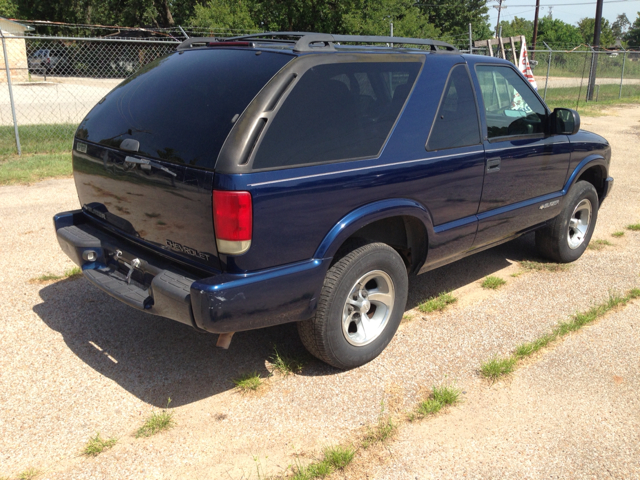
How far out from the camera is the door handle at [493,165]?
4.06 metres

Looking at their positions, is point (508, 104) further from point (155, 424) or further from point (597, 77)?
point (597, 77)

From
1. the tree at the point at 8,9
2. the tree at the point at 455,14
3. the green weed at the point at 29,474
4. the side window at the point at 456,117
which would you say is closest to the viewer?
the green weed at the point at 29,474

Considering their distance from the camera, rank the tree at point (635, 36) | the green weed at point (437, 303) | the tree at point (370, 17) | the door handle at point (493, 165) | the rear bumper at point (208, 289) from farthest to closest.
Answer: the tree at point (635, 36) < the tree at point (370, 17) < the green weed at point (437, 303) < the door handle at point (493, 165) < the rear bumper at point (208, 289)

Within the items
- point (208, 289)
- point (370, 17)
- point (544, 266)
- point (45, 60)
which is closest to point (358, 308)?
point (208, 289)

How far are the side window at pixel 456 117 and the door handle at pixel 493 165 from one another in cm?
18

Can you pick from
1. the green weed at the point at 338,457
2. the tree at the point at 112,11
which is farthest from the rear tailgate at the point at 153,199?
the tree at the point at 112,11

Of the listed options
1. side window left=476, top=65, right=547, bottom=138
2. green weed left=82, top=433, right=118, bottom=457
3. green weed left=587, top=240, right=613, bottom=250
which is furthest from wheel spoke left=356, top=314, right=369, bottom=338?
green weed left=587, top=240, right=613, bottom=250

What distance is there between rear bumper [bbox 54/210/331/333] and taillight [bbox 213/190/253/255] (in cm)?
17

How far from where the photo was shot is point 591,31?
8581cm

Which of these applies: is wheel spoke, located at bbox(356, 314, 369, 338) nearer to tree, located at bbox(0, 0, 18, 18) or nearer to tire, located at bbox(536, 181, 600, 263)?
tire, located at bbox(536, 181, 600, 263)

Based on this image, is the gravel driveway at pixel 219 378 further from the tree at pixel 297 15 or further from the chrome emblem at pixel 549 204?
the tree at pixel 297 15

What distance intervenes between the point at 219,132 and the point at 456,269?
3.19 meters

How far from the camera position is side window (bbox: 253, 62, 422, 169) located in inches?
114

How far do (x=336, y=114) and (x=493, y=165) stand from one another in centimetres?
152
